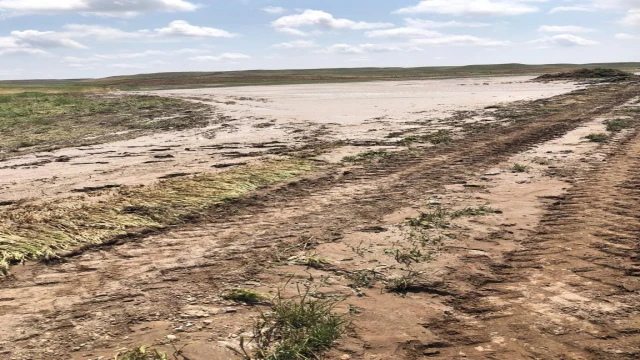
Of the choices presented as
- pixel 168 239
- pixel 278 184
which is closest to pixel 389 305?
pixel 168 239

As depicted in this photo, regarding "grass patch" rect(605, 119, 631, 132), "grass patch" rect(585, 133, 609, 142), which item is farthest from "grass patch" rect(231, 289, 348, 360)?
"grass patch" rect(605, 119, 631, 132)

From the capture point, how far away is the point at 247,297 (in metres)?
4.58

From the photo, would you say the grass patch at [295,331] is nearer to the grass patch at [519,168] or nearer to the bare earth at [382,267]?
the bare earth at [382,267]

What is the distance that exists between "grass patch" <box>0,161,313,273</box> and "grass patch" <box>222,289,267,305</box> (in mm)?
2568

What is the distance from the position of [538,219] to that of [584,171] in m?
3.58

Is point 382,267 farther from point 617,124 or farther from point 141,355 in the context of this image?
point 617,124

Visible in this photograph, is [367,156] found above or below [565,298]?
above

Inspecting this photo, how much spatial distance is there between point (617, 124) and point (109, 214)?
15.2 m

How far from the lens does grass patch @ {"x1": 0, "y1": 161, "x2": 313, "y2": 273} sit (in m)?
6.05

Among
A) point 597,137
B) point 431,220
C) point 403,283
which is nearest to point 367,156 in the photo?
point 431,220

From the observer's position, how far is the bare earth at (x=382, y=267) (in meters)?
3.89

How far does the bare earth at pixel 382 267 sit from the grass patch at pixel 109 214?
15.2 inches

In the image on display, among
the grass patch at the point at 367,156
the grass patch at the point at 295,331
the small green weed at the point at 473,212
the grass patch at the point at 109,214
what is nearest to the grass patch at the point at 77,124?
the grass patch at the point at 109,214

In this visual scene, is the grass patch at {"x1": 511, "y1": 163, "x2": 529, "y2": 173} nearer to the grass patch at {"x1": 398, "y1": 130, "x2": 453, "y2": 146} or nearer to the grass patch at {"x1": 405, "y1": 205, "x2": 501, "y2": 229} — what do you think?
the grass patch at {"x1": 405, "y1": 205, "x2": 501, "y2": 229}
